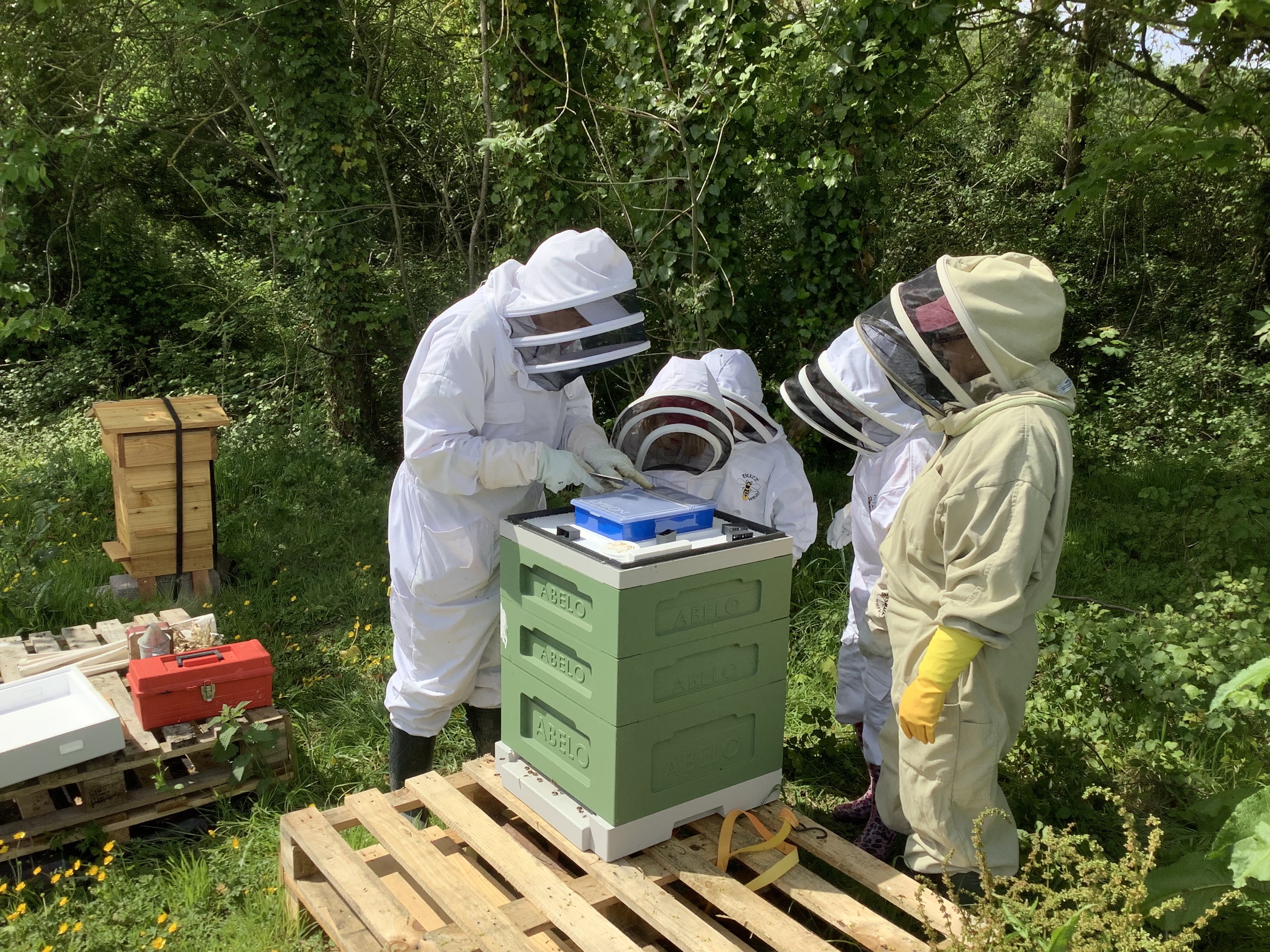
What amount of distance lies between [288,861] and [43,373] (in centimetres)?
900

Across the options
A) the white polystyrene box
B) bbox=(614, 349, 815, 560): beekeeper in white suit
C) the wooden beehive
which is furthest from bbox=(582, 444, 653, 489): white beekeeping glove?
the wooden beehive

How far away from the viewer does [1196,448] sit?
269 inches

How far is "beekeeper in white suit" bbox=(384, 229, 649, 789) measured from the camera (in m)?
2.76

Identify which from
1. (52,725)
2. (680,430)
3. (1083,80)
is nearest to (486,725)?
(680,430)

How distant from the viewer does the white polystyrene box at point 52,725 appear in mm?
3037

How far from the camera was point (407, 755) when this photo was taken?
3238mm

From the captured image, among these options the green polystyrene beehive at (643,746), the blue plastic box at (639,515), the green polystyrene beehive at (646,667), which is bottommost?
the green polystyrene beehive at (643,746)

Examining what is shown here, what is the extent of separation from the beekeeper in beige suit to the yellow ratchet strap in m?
0.32

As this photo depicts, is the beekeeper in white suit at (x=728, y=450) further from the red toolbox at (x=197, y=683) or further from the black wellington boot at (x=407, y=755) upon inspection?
the red toolbox at (x=197, y=683)

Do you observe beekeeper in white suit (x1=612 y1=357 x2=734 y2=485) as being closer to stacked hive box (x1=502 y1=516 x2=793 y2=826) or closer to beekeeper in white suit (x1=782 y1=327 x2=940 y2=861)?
beekeeper in white suit (x1=782 y1=327 x2=940 y2=861)

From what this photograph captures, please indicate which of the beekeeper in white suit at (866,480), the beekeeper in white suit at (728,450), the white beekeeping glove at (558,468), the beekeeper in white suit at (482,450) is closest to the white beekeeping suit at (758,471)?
the beekeeper in white suit at (728,450)

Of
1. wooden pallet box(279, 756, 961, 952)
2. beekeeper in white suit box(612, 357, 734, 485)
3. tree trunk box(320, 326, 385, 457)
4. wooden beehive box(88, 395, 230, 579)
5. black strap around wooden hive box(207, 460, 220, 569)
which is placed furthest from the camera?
tree trunk box(320, 326, 385, 457)

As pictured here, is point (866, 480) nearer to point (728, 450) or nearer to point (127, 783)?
point (728, 450)

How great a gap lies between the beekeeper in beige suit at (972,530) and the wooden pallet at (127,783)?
2.44 metres
